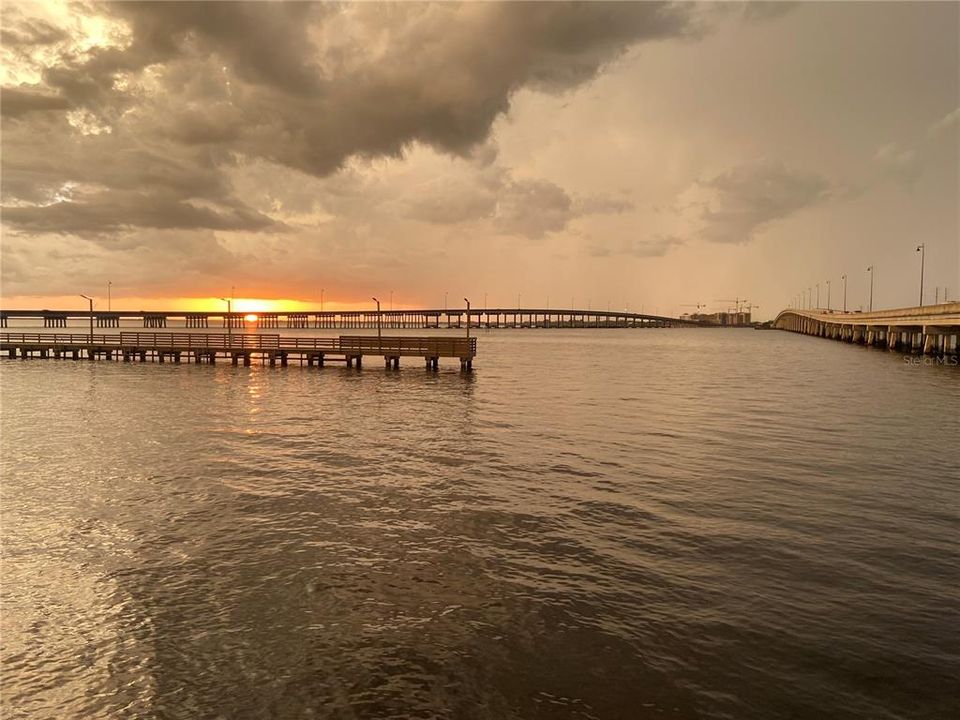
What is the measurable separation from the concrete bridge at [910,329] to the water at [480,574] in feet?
156

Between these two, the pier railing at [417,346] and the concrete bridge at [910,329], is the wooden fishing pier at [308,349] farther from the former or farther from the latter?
the concrete bridge at [910,329]

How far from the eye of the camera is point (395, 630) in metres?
8.55

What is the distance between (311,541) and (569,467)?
355 inches

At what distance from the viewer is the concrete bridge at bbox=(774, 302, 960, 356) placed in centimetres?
6028

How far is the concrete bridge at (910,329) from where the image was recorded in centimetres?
6028

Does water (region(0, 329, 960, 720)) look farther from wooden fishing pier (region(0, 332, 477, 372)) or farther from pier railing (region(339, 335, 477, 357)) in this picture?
wooden fishing pier (region(0, 332, 477, 372))

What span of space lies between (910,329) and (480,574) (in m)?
96.2

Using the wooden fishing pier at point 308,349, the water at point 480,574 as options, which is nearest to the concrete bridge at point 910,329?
the water at point 480,574

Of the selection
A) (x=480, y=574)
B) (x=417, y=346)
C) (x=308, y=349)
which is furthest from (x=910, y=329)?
(x=480, y=574)

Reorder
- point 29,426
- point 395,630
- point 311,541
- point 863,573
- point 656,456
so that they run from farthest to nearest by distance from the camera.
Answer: point 29,426
point 656,456
point 311,541
point 863,573
point 395,630

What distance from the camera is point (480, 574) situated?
409 inches

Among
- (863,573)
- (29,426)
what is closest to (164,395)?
(29,426)

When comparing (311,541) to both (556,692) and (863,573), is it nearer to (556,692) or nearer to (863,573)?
(556,692)

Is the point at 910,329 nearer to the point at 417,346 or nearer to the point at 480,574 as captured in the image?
the point at 417,346
